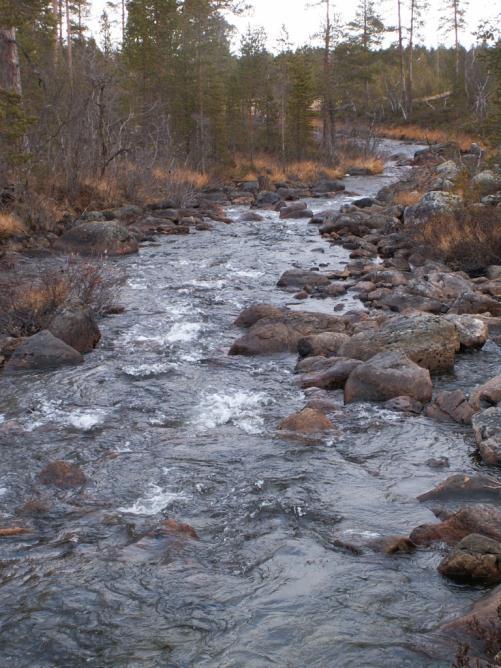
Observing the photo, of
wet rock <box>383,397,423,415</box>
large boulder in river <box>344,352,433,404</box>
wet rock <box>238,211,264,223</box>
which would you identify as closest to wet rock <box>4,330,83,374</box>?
large boulder in river <box>344,352,433,404</box>

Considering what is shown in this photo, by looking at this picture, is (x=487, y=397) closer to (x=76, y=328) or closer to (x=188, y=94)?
(x=76, y=328)

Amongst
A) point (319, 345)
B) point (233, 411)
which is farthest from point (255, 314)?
point (233, 411)

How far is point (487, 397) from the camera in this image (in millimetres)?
7711

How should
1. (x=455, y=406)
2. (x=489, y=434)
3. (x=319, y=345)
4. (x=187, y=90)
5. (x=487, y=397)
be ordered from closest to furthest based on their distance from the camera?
(x=489, y=434) → (x=487, y=397) → (x=455, y=406) → (x=319, y=345) → (x=187, y=90)

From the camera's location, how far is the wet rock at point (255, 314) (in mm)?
11594

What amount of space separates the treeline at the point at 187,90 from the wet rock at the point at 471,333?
7.47m

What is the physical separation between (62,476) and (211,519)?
149 cm

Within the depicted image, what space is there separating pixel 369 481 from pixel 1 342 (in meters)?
5.87

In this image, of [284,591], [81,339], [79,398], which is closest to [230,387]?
[79,398]

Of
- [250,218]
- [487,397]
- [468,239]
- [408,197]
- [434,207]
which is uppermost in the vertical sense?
[408,197]

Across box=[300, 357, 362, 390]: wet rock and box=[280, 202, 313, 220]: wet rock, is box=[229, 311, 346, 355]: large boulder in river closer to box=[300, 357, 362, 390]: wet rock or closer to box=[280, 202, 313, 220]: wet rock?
box=[300, 357, 362, 390]: wet rock

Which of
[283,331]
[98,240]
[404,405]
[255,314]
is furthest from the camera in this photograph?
[98,240]

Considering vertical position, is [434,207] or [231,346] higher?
[434,207]

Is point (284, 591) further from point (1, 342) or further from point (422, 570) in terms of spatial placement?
point (1, 342)
